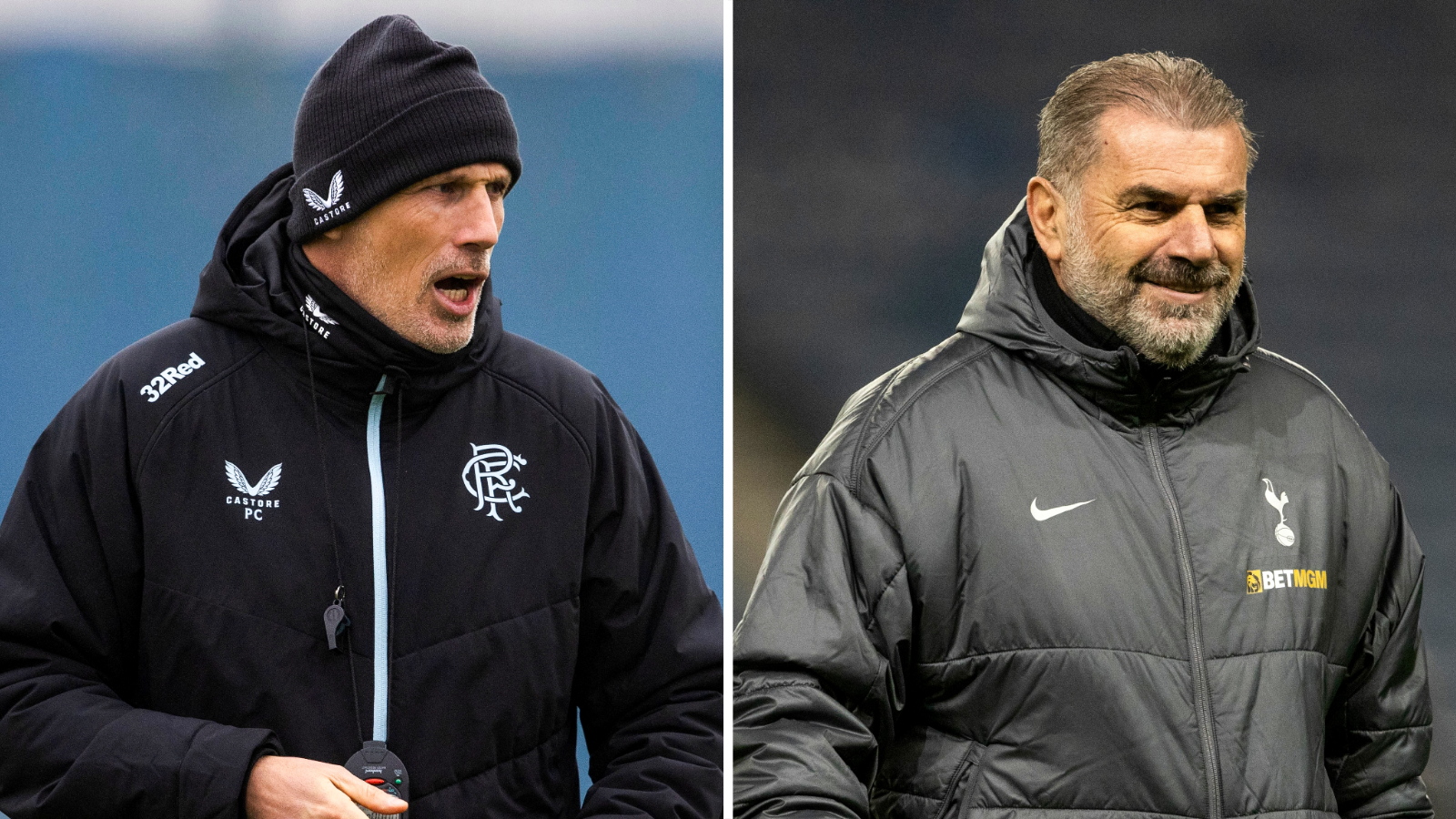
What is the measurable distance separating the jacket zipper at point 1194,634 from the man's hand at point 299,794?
940 millimetres

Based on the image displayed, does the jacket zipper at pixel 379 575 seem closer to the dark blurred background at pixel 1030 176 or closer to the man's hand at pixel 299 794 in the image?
the man's hand at pixel 299 794

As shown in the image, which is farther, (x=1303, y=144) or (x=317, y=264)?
(x=1303, y=144)

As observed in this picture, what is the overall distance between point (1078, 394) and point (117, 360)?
3.88ft

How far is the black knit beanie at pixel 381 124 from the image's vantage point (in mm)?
1977

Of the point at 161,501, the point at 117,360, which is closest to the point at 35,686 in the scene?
the point at 161,501

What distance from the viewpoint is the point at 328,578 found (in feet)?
6.36

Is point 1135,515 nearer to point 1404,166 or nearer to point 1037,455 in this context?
point 1037,455

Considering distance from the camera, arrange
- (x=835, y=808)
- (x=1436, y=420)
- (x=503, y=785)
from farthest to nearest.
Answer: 1. (x=1436, y=420)
2. (x=503, y=785)
3. (x=835, y=808)

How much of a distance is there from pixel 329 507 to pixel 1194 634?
1038 millimetres

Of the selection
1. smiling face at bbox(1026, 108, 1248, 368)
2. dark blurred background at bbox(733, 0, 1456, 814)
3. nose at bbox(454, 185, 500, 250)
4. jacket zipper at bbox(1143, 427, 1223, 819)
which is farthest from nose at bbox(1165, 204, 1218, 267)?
nose at bbox(454, 185, 500, 250)

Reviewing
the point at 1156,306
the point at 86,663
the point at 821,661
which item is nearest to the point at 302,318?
the point at 86,663

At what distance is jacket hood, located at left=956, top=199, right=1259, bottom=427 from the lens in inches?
80.8

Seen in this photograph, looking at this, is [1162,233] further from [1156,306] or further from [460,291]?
[460,291]

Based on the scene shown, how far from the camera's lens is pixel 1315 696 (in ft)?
6.52
